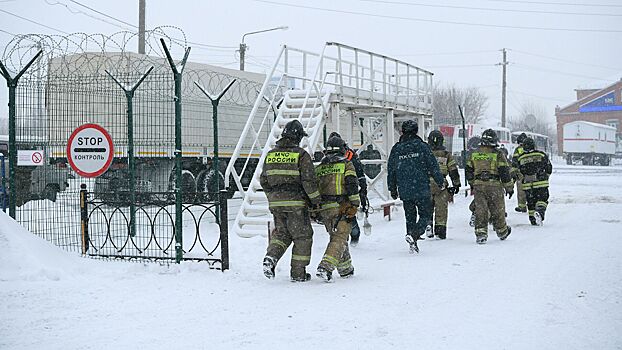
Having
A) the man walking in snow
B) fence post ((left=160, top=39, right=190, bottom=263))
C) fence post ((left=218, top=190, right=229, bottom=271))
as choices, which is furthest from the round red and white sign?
the man walking in snow

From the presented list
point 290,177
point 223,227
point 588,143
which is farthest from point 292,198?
point 588,143

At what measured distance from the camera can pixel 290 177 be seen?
23.5 feet

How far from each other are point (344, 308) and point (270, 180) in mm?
1931

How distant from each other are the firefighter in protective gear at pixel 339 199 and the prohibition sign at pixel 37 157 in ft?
18.1

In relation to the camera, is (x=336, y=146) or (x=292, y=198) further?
(x=336, y=146)

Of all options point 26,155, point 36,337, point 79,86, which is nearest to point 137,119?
point 79,86

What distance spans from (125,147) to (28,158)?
3411 millimetres

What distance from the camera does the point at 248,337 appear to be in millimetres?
5098

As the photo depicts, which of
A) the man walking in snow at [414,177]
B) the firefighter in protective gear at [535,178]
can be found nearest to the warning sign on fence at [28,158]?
the man walking in snow at [414,177]

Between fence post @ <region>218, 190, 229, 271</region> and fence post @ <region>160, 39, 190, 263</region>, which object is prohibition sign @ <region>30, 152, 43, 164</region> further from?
fence post @ <region>218, 190, 229, 271</region>

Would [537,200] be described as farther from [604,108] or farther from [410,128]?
[604,108]

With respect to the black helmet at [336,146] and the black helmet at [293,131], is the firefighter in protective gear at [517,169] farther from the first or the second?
the black helmet at [293,131]

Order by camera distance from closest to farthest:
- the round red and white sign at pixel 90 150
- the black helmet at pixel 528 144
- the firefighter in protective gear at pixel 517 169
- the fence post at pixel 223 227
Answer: the fence post at pixel 223 227 < the round red and white sign at pixel 90 150 < the black helmet at pixel 528 144 < the firefighter in protective gear at pixel 517 169

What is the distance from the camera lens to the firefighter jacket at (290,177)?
7.13m
